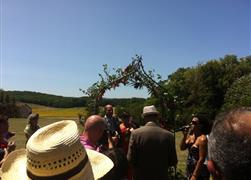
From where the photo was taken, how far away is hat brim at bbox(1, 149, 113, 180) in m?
2.57

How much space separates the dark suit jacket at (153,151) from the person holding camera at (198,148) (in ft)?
1.15

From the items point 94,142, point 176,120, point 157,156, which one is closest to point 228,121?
point 94,142

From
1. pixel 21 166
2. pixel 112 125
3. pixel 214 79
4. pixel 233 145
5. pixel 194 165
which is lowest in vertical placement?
pixel 194 165

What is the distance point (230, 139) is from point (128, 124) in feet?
23.8

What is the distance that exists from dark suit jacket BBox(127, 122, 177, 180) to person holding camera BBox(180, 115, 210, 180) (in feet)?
1.15

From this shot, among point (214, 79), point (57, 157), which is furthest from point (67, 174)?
point (214, 79)

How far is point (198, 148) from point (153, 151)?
27.1 inches

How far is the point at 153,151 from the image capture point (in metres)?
5.96

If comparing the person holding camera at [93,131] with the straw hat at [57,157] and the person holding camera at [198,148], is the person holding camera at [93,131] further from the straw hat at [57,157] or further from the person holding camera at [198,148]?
the person holding camera at [198,148]

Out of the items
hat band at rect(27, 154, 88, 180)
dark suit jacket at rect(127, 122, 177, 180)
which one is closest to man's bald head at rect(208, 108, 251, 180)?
hat band at rect(27, 154, 88, 180)

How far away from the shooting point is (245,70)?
4991cm

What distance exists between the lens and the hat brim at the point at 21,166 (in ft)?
8.42

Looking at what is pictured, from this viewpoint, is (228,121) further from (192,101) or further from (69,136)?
(192,101)

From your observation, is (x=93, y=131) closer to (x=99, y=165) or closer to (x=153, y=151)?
(x=99, y=165)
